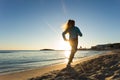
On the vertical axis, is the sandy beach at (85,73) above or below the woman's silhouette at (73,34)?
below

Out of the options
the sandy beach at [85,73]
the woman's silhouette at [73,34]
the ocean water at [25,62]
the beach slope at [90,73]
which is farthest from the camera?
the ocean water at [25,62]

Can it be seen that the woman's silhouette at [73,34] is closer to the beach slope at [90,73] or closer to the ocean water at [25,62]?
the beach slope at [90,73]

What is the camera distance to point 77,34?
970cm

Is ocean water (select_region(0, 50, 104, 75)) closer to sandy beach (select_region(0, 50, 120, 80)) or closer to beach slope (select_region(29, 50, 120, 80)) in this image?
sandy beach (select_region(0, 50, 120, 80))

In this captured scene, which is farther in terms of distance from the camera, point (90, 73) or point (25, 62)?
point (25, 62)

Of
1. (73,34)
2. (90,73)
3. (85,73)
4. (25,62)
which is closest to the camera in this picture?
(90,73)

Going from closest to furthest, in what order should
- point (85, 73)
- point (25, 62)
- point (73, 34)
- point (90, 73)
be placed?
point (90, 73) < point (85, 73) < point (73, 34) < point (25, 62)

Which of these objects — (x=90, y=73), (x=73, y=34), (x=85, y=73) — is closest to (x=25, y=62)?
(x=73, y=34)

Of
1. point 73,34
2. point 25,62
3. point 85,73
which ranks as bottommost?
point 25,62

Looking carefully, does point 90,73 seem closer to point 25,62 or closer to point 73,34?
point 73,34

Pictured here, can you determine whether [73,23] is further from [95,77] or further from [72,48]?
[95,77]

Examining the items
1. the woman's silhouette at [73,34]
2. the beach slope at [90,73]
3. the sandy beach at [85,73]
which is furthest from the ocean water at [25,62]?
the beach slope at [90,73]

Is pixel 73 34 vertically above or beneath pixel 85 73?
above

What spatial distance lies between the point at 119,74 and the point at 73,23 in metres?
4.04
